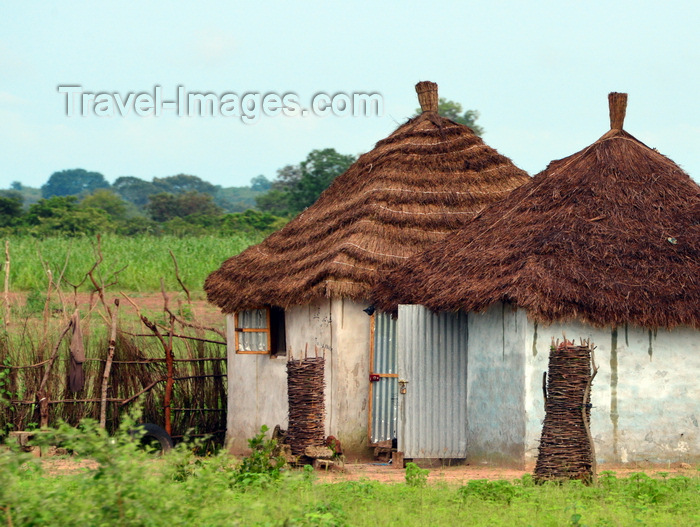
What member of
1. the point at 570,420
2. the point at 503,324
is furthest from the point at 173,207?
the point at 570,420

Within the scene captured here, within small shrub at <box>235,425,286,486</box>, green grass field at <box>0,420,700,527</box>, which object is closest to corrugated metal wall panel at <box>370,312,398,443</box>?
small shrub at <box>235,425,286,486</box>

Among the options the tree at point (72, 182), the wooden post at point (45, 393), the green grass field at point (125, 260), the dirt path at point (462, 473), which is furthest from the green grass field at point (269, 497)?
the tree at point (72, 182)

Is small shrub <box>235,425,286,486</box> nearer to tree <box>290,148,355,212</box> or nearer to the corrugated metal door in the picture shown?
the corrugated metal door

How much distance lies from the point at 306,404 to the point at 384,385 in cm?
173

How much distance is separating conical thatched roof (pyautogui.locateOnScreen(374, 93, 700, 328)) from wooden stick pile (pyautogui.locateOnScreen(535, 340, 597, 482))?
3.79ft

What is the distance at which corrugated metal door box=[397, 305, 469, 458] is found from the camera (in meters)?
10.6

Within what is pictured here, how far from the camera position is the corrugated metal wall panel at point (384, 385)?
11.5m

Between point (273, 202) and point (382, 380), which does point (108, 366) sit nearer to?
point (382, 380)

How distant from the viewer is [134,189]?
218 ft

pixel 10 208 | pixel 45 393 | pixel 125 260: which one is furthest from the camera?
pixel 10 208

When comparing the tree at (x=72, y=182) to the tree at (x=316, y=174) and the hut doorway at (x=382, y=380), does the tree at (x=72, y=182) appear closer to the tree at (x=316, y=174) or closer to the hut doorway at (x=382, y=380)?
the tree at (x=316, y=174)

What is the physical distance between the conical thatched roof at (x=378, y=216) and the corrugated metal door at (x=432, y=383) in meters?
1.00

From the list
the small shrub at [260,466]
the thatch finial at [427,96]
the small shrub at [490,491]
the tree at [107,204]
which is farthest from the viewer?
the tree at [107,204]

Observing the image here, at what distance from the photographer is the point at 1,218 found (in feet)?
106
